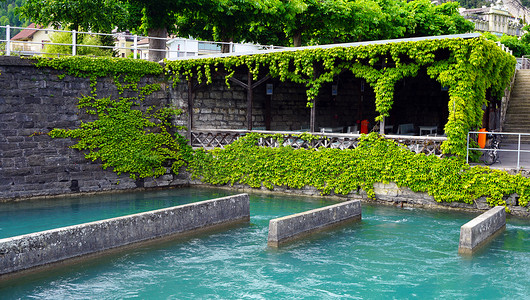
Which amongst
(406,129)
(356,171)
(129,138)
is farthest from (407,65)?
(129,138)

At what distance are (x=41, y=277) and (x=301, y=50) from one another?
9.68 metres

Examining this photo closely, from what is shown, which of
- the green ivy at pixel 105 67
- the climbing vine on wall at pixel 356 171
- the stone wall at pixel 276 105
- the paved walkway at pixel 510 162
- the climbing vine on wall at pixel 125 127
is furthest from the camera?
the stone wall at pixel 276 105

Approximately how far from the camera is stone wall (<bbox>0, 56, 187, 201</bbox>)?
14812 mm

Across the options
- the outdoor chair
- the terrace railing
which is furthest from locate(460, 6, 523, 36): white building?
the terrace railing

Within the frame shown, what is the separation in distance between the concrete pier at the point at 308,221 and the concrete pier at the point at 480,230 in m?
2.68

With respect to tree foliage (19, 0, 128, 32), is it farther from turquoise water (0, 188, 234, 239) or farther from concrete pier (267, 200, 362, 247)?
concrete pier (267, 200, 362, 247)

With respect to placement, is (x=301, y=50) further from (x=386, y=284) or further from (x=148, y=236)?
(x=386, y=284)

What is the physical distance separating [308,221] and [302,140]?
227 inches

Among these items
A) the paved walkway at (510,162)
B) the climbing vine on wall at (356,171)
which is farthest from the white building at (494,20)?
the climbing vine on wall at (356,171)

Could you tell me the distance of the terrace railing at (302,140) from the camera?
1404 centimetres

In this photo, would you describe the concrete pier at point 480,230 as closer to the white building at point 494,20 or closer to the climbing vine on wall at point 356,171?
the climbing vine on wall at point 356,171

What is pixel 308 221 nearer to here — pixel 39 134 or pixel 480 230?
pixel 480 230

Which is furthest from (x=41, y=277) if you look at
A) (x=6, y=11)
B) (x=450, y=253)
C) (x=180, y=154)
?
(x=6, y=11)

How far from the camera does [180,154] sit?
17953 mm
